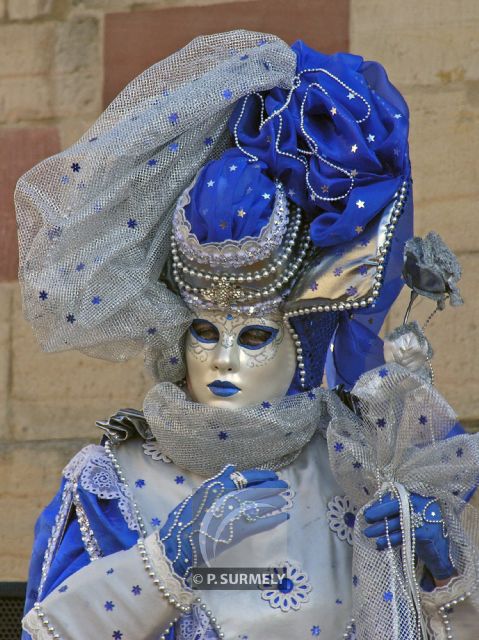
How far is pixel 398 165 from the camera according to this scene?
9.00 feet

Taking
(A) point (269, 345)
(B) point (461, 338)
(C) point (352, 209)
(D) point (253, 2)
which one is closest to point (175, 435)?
(A) point (269, 345)

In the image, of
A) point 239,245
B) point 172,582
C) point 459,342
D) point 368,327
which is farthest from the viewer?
point 459,342

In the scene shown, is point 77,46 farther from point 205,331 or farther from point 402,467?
point 402,467

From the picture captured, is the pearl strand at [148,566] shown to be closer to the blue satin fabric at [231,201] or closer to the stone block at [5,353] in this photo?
the blue satin fabric at [231,201]

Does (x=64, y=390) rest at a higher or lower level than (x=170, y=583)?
lower

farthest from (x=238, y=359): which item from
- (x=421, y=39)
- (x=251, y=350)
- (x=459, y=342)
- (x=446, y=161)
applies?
(x=421, y=39)

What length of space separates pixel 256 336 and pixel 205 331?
7 centimetres

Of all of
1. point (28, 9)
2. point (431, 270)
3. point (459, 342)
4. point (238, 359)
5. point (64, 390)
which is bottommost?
point (64, 390)

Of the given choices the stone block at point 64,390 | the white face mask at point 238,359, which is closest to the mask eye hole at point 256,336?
the white face mask at point 238,359

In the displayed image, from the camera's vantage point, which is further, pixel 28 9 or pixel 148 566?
pixel 28 9

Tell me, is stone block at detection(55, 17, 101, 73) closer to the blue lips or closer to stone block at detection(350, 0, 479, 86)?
stone block at detection(350, 0, 479, 86)

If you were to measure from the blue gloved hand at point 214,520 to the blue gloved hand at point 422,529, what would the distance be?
0.12 meters

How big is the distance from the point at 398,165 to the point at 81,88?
51.2 inches

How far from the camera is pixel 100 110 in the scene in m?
3.88
